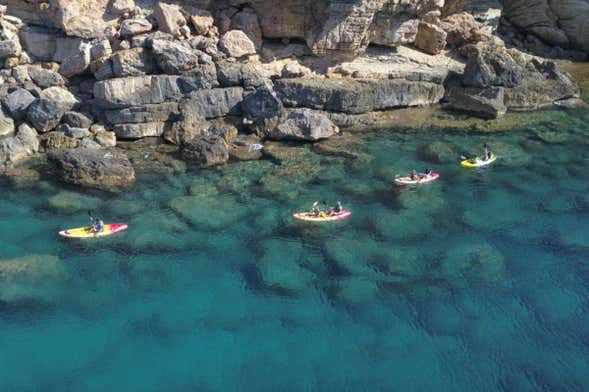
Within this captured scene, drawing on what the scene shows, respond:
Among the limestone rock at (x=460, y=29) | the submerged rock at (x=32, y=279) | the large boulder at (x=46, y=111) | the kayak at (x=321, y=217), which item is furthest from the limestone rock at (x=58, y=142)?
the limestone rock at (x=460, y=29)

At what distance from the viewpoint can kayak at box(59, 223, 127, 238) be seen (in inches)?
1209

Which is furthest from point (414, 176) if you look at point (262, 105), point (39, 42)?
point (39, 42)

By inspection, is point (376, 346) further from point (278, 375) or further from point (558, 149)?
point (558, 149)

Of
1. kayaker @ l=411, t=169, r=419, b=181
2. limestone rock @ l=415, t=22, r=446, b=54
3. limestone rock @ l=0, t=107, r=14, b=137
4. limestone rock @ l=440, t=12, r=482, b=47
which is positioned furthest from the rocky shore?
kayaker @ l=411, t=169, r=419, b=181

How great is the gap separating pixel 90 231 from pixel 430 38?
33.1 meters

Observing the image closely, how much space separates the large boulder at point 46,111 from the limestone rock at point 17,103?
0.59 meters

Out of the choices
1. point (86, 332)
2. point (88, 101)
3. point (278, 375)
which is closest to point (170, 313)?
point (86, 332)

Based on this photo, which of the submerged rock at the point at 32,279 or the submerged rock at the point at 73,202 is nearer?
the submerged rock at the point at 32,279

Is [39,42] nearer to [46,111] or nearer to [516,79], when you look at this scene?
[46,111]

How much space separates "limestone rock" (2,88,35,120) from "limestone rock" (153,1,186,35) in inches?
428

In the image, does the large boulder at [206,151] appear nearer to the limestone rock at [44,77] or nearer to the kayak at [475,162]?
the limestone rock at [44,77]

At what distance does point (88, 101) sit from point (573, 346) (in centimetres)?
3533

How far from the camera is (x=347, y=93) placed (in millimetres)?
42750

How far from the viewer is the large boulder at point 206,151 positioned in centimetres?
3772
